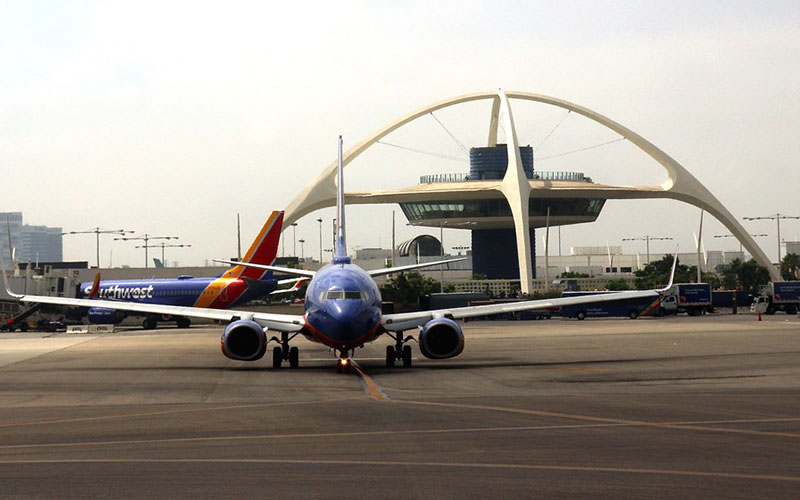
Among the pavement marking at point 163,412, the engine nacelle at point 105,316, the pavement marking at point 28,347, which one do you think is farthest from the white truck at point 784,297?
the pavement marking at point 163,412

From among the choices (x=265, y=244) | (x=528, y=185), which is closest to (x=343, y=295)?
(x=265, y=244)

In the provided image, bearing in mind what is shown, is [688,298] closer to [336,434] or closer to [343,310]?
[343,310]

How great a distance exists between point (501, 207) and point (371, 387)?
413 ft

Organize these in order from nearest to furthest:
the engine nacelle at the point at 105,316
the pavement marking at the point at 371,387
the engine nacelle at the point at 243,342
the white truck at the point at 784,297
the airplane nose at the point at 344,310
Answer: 1. the pavement marking at the point at 371,387
2. the airplane nose at the point at 344,310
3. the engine nacelle at the point at 243,342
4. the engine nacelle at the point at 105,316
5. the white truck at the point at 784,297

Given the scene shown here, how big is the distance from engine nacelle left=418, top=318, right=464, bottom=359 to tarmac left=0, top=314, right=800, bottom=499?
0.64m

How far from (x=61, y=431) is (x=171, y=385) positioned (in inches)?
426

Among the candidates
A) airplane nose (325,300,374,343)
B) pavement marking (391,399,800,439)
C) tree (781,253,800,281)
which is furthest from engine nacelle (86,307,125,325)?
tree (781,253,800,281)

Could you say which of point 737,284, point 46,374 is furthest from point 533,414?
point 737,284

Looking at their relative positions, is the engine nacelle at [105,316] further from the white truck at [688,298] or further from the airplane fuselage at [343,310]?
the airplane fuselage at [343,310]

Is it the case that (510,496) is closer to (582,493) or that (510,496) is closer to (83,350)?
(582,493)

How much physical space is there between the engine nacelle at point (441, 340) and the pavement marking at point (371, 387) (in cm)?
216

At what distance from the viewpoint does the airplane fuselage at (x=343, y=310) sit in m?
32.5

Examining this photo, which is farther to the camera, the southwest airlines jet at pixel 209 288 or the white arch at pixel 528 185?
the white arch at pixel 528 185

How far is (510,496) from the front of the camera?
40.4 ft
